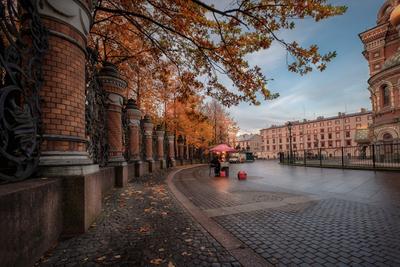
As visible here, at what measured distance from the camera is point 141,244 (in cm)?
349

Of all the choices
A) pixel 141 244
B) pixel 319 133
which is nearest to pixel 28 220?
pixel 141 244

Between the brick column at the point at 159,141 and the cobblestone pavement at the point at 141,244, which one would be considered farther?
the brick column at the point at 159,141

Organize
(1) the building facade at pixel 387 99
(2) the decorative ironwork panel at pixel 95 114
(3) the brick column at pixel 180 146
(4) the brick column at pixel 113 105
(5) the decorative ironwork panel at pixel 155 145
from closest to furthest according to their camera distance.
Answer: (2) the decorative ironwork panel at pixel 95 114
(4) the brick column at pixel 113 105
(5) the decorative ironwork panel at pixel 155 145
(1) the building facade at pixel 387 99
(3) the brick column at pixel 180 146

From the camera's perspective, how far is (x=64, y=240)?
3613mm

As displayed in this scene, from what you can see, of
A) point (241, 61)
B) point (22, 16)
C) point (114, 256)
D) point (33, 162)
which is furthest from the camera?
point (241, 61)

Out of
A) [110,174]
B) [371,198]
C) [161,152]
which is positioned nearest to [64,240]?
[110,174]

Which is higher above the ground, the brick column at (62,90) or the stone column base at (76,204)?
the brick column at (62,90)

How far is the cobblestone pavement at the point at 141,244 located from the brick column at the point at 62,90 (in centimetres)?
122

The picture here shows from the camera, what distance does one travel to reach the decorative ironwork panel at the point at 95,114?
5852 millimetres

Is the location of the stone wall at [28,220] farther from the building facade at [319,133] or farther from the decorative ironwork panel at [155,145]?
the building facade at [319,133]

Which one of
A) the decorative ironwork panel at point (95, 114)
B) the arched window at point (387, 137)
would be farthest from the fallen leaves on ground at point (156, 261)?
the arched window at point (387, 137)

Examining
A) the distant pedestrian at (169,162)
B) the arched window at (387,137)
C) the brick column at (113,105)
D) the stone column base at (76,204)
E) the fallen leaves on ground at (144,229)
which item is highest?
the brick column at (113,105)

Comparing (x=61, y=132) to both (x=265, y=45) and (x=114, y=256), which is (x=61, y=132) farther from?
(x=265, y=45)

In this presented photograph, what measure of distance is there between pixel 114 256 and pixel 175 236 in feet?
3.63
